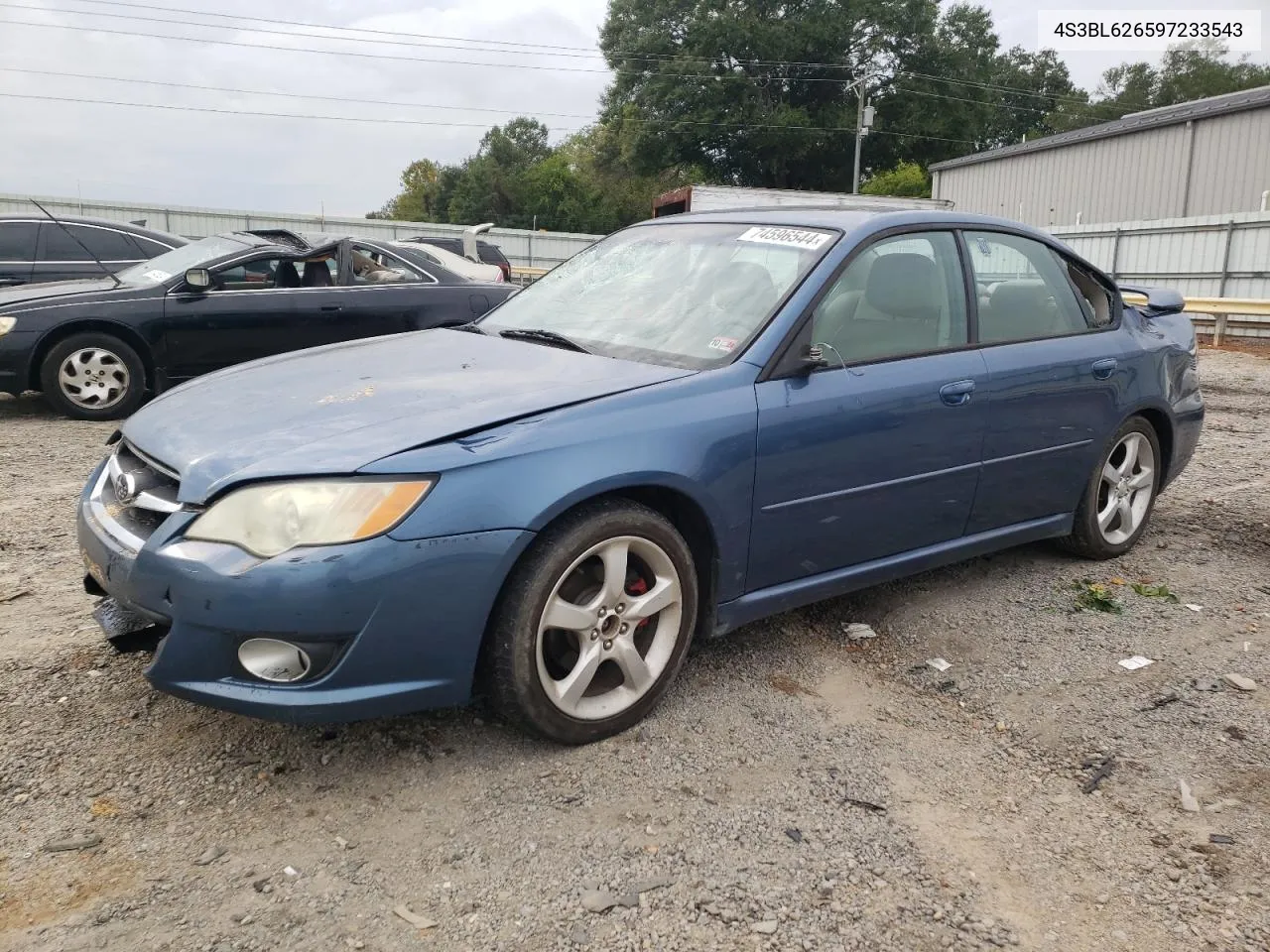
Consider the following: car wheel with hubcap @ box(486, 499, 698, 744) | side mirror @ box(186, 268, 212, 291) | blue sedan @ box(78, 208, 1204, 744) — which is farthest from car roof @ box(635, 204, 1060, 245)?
side mirror @ box(186, 268, 212, 291)

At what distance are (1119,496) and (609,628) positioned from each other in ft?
9.41

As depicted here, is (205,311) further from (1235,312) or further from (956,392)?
(1235,312)

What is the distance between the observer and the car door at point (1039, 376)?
3889 mm

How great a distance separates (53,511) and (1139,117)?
3113cm

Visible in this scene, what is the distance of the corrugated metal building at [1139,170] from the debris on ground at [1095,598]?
68.0ft

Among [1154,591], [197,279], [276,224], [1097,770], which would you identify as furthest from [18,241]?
[276,224]

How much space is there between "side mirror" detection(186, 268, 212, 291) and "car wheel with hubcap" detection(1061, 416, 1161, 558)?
243 inches

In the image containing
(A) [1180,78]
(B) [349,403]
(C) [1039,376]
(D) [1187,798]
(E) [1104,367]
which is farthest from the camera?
(A) [1180,78]

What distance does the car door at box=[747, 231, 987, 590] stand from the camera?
10.5 feet

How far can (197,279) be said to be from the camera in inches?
299

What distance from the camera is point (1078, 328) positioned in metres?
4.34

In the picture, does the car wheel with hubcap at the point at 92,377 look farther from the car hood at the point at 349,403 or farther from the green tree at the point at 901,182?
the green tree at the point at 901,182

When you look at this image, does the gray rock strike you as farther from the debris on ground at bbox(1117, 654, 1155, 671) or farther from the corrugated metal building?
the corrugated metal building

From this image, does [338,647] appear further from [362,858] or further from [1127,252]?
[1127,252]
